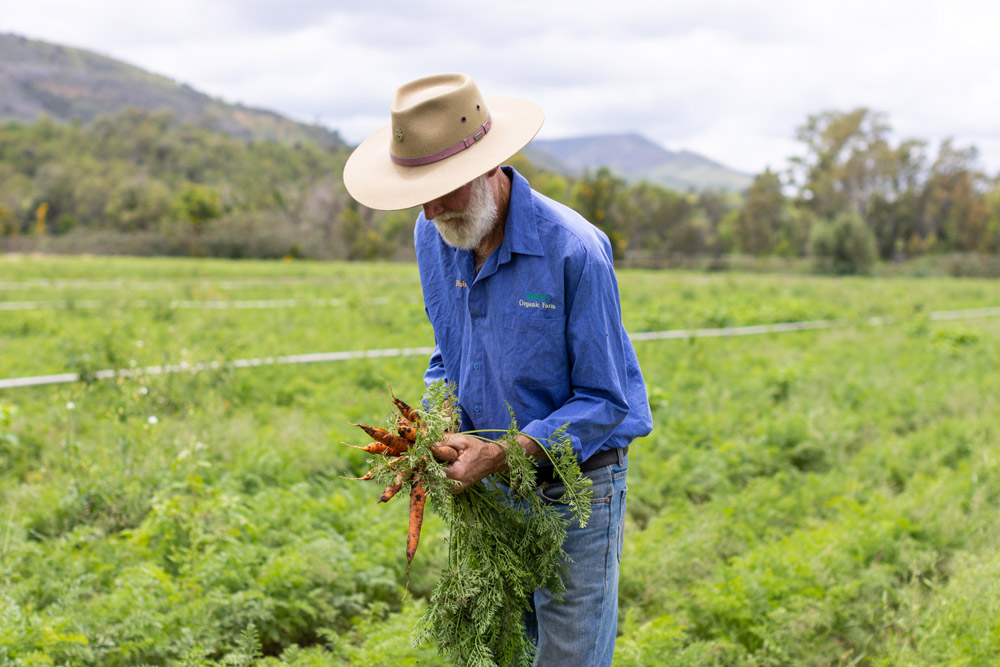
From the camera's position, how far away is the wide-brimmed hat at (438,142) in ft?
7.62

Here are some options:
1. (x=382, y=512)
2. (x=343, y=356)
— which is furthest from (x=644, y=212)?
(x=382, y=512)

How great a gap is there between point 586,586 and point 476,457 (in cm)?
71

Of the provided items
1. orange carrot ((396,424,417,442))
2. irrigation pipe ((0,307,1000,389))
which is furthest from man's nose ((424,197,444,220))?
irrigation pipe ((0,307,1000,389))

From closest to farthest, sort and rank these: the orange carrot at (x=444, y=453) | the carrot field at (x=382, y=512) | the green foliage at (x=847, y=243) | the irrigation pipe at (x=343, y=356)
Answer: the orange carrot at (x=444, y=453)
the carrot field at (x=382, y=512)
the irrigation pipe at (x=343, y=356)
the green foliage at (x=847, y=243)

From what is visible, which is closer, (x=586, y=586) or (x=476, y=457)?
(x=476, y=457)

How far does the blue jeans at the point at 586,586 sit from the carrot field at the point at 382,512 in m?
1.00

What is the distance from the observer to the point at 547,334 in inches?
96.5

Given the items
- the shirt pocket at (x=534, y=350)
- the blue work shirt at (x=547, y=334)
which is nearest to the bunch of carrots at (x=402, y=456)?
the blue work shirt at (x=547, y=334)

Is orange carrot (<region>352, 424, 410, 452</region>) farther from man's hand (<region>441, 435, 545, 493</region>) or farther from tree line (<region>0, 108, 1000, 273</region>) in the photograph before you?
tree line (<region>0, 108, 1000, 273</region>)

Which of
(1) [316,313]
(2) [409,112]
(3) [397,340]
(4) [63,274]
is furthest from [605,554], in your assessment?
(4) [63,274]

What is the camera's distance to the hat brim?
230 centimetres

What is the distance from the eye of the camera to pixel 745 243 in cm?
7119

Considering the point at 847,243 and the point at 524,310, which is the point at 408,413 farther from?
the point at 847,243

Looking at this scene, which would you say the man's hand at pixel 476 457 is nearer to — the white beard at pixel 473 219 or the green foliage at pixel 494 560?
the green foliage at pixel 494 560
